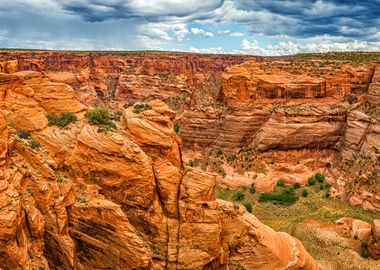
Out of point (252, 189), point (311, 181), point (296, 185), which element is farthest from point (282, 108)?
point (252, 189)

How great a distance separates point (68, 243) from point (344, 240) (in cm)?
3351

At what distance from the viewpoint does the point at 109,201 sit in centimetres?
1808

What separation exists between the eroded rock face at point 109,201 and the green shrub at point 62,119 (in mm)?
391

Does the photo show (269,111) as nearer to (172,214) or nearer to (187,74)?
(172,214)

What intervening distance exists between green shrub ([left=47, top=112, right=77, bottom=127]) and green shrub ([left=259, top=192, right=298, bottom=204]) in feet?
124

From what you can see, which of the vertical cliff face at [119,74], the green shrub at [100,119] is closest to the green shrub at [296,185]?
the green shrub at [100,119]

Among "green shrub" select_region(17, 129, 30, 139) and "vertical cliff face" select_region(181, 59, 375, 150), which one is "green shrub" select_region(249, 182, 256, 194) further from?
"green shrub" select_region(17, 129, 30, 139)

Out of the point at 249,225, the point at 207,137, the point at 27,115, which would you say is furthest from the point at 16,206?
the point at 207,137

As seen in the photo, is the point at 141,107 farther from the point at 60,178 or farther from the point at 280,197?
the point at 280,197

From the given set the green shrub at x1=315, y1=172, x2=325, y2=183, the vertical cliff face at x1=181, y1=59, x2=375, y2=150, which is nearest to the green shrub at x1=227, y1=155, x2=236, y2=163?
the vertical cliff face at x1=181, y1=59, x2=375, y2=150

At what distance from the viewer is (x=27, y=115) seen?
60.4ft

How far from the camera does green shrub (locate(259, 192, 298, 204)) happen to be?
5125cm

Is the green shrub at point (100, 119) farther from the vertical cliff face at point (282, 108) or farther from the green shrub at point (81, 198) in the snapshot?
the vertical cliff face at point (282, 108)

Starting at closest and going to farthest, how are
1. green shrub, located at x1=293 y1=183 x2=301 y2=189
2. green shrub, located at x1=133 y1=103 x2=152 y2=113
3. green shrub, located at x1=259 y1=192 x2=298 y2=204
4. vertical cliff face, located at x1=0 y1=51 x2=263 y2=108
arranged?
1. green shrub, located at x1=133 y1=103 x2=152 y2=113
2. green shrub, located at x1=259 y1=192 x2=298 y2=204
3. green shrub, located at x1=293 y1=183 x2=301 y2=189
4. vertical cliff face, located at x1=0 y1=51 x2=263 y2=108
